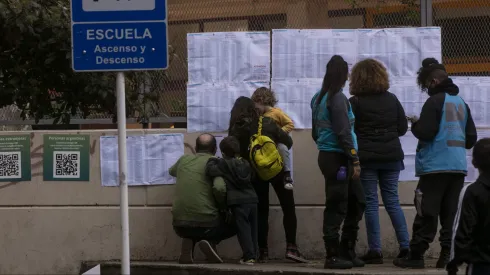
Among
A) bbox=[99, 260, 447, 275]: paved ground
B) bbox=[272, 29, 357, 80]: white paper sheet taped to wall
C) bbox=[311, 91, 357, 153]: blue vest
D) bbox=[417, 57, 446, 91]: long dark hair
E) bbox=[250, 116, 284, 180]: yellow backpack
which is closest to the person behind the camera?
bbox=[99, 260, 447, 275]: paved ground

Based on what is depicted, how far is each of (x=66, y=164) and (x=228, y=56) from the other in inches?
76.8

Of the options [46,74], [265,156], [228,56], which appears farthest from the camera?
[228,56]

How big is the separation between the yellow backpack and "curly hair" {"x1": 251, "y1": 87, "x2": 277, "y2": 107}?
0.41m

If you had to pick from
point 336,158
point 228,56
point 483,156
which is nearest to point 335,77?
point 336,158

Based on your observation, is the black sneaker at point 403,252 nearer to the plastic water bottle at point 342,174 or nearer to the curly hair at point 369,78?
the plastic water bottle at point 342,174

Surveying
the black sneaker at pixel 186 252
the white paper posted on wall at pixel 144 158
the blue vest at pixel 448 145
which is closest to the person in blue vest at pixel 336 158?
the blue vest at pixel 448 145

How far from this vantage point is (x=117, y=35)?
5.76 metres

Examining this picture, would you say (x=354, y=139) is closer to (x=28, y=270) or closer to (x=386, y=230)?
(x=386, y=230)

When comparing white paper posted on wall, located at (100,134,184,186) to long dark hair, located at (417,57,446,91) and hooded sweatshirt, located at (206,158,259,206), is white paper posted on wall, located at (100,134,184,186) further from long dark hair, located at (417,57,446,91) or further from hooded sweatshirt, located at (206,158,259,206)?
long dark hair, located at (417,57,446,91)

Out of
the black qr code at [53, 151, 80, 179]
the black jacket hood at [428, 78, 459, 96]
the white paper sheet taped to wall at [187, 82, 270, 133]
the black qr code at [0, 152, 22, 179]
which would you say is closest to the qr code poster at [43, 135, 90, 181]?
the black qr code at [53, 151, 80, 179]

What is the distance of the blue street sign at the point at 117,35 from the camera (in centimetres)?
576

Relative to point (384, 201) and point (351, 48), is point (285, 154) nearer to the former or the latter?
point (384, 201)

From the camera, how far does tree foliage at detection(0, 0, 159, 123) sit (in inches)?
322

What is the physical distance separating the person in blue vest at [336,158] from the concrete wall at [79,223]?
3.05 feet
